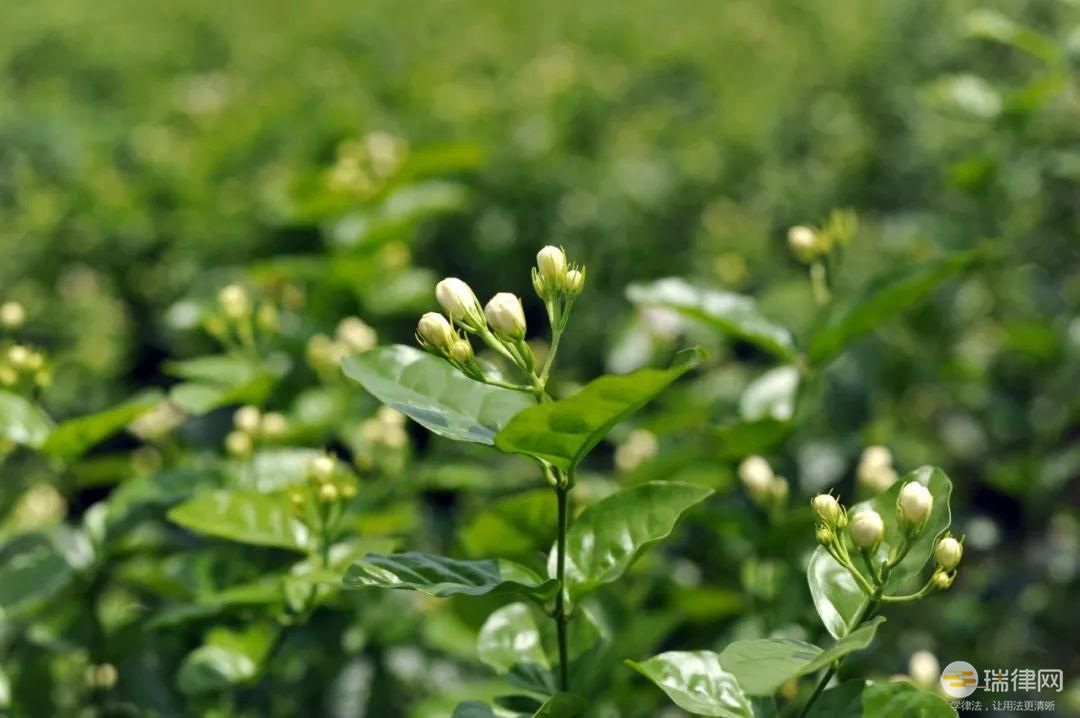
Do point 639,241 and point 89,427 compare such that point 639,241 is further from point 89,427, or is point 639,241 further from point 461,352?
point 461,352

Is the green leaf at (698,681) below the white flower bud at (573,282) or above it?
below

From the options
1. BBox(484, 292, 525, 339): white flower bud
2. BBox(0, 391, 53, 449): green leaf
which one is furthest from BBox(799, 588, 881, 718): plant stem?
BBox(0, 391, 53, 449): green leaf

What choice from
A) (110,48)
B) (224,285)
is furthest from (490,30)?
(224,285)

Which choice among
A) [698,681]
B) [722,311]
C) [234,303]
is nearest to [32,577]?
[234,303]

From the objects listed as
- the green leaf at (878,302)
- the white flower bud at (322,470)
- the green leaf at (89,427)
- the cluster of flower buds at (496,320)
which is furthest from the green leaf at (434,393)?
the green leaf at (878,302)

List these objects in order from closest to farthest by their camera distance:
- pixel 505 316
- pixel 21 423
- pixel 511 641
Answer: pixel 505 316
pixel 511 641
pixel 21 423

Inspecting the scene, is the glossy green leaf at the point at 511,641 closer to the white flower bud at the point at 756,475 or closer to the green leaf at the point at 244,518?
the green leaf at the point at 244,518

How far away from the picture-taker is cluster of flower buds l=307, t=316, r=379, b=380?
5.55 feet

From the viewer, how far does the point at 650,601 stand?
5.94ft

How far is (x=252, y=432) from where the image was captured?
5.09 ft

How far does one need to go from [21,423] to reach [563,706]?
2.60 feet

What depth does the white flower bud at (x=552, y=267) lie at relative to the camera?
1051mm

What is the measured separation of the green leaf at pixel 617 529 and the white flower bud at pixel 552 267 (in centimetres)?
21

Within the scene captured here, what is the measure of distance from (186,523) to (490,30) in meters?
3.36
